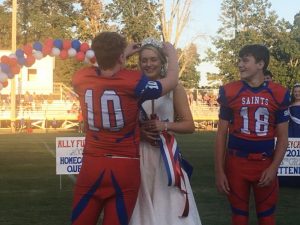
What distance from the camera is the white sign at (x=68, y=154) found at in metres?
11.2

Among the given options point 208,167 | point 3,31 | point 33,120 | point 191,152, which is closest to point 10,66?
point 191,152

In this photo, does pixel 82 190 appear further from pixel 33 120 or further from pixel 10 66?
pixel 33 120

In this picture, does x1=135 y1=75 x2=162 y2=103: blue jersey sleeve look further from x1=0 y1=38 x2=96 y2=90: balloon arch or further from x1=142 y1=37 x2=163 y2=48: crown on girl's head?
x1=0 y1=38 x2=96 y2=90: balloon arch

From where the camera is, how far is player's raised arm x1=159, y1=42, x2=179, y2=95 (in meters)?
4.71

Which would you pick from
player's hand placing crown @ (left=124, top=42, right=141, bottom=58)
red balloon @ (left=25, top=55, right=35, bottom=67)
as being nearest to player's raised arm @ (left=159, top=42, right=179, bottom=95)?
player's hand placing crown @ (left=124, top=42, right=141, bottom=58)

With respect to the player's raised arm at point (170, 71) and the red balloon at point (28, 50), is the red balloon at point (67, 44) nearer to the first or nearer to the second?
the red balloon at point (28, 50)

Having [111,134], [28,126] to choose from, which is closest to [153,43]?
[111,134]

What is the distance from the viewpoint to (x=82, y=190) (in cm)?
471

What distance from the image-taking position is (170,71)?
482cm

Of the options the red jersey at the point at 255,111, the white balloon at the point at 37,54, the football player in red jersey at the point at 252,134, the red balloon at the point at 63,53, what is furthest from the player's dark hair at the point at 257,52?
the white balloon at the point at 37,54

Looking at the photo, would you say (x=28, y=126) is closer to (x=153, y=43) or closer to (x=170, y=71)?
(x=153, y=43)

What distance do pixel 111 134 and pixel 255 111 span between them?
1.44 meters

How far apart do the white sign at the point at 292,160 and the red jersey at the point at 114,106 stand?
22.4 ft

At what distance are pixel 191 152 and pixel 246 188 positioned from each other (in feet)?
50.2
